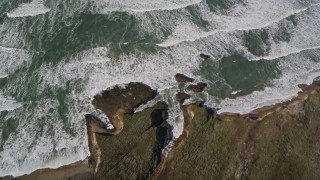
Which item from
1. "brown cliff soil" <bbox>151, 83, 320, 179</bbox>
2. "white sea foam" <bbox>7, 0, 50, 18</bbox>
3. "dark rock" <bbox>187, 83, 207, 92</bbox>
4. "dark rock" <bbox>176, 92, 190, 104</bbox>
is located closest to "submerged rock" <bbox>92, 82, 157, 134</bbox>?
"dark rock" <bbox>176, 92, 190, 104</bbox>

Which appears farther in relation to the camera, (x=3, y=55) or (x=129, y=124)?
(x=3, y=55)

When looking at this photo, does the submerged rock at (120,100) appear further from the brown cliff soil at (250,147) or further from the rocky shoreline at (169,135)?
the brown cliff soil at (250,147)

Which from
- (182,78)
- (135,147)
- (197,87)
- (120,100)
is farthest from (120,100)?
(197,87)

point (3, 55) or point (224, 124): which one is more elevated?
point (3, 55)

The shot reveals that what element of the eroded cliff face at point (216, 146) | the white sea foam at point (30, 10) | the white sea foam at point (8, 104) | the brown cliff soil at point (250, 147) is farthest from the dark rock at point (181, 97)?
the white sea foam at point (30, 10)

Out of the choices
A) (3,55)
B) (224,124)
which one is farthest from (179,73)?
(3,55)

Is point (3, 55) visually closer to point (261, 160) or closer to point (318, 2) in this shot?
point (261, 160)

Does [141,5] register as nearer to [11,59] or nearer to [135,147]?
[11,59]
